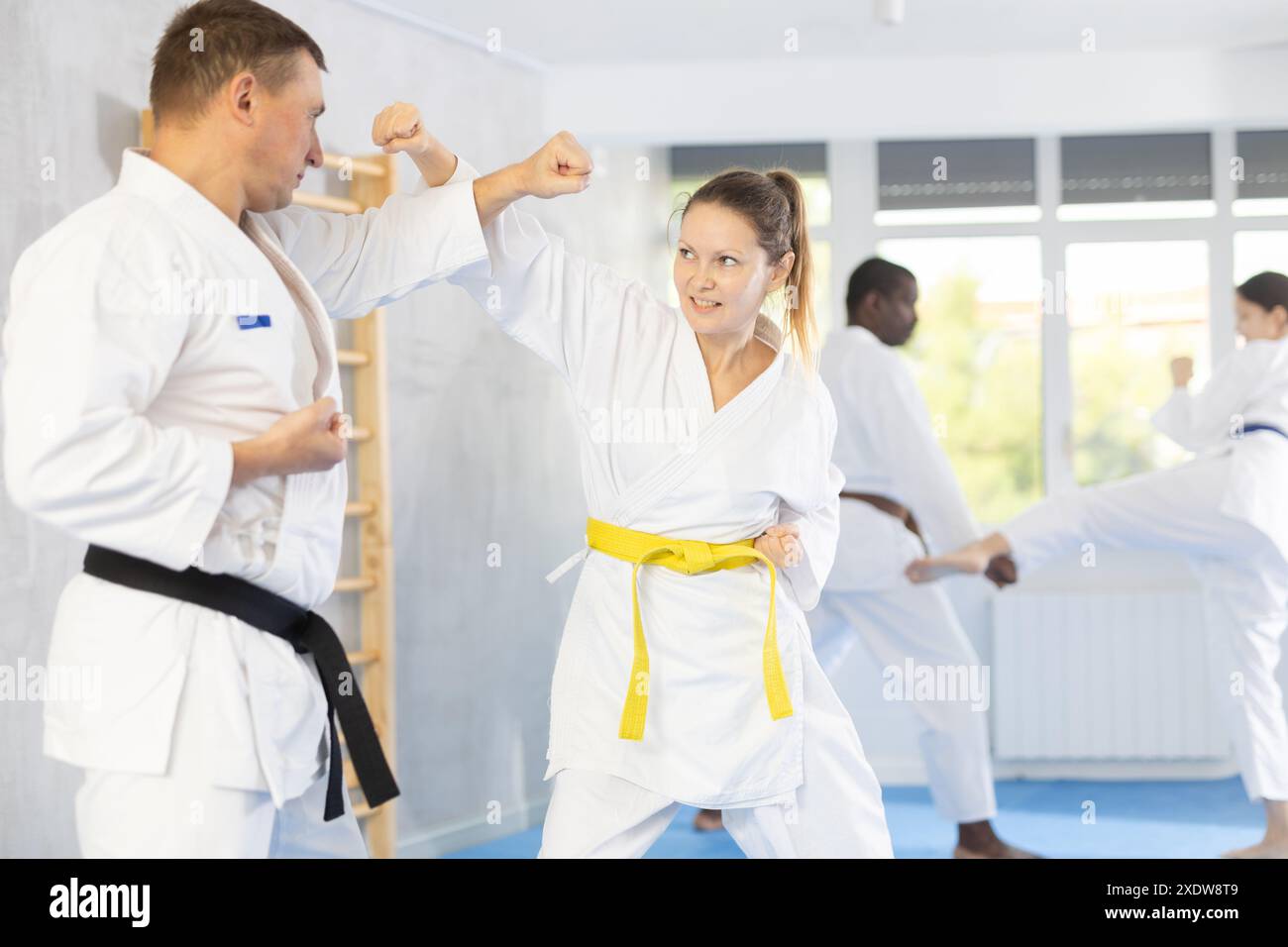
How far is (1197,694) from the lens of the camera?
478 cm

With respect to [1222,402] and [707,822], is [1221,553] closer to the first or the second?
[1222,402]

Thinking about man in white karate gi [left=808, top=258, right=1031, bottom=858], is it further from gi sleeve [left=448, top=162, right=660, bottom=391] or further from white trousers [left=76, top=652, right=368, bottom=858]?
white trousers [left=76, top=652, right=368, bottom=858]

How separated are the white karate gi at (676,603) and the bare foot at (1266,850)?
222 centimetres

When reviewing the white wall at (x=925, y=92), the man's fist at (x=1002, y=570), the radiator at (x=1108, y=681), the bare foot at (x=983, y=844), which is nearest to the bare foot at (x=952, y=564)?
the man's fist at (x=1002, y=570)

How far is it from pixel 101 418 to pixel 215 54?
1.64 ft

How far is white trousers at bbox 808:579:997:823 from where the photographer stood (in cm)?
377

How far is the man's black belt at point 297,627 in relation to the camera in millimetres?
1544

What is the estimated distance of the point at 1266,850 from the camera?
12.1ft

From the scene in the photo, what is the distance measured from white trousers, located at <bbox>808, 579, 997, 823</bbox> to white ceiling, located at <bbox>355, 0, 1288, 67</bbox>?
1725 mm

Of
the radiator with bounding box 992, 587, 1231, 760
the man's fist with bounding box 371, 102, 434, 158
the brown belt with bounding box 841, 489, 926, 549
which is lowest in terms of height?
the radiator with bounding box 992, 587, 1231, 760

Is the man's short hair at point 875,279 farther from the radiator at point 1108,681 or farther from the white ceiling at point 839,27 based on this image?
the radiator at point 1108,681

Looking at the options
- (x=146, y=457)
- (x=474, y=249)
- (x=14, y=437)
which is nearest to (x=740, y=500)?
(x=474, y=249)

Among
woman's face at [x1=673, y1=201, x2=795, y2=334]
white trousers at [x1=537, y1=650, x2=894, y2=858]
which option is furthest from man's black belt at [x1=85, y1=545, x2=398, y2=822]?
woman's face at [x1=673, y1=201, x2=795, y2=334]
